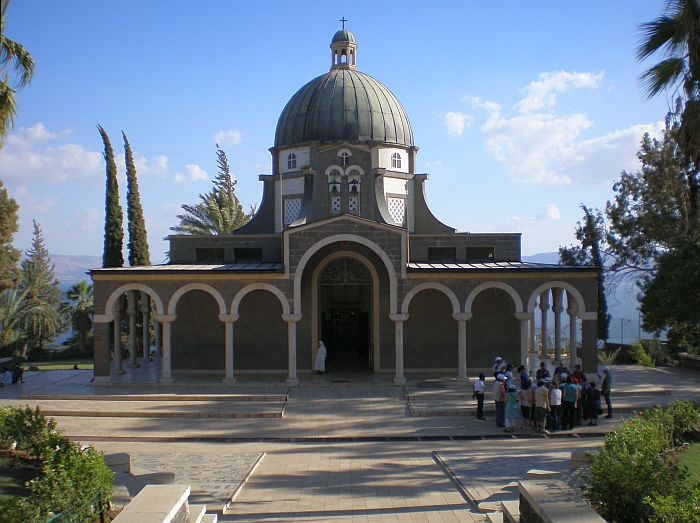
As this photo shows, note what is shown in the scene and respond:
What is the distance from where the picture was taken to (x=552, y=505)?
9281 mm

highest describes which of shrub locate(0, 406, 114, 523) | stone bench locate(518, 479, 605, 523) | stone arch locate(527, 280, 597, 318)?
stone arch locate(527, 280, 597, 318)

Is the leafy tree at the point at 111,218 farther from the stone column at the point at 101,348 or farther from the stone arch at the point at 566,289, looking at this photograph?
the stone arch at the point at 566,289

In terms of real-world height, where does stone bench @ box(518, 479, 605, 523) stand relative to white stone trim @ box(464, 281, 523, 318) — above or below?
below

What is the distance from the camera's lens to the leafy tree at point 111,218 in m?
38.3

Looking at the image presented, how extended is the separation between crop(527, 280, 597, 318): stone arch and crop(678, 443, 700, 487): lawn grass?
12120mm

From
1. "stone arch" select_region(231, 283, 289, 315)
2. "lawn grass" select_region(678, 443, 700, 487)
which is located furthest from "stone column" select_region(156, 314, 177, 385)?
"lawn grass" select_region(678, 443, 700, 487)

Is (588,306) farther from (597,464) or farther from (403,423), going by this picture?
(597,464)

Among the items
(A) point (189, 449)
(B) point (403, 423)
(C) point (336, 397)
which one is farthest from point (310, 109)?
(A) point (189, 449)

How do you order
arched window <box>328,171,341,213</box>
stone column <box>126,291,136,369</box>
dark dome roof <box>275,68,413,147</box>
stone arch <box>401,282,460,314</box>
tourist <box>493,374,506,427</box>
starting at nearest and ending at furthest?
tourist <box>493,374,506,427</box> < stone arch <box>401,282,460,314</box> < stone column <box>126,291,136,369</box> < arched window <box>328,171,341,213</box> < dark dome roof <box>275,68,413,147</box>

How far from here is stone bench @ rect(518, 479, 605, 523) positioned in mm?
8820

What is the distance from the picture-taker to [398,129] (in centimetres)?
3456

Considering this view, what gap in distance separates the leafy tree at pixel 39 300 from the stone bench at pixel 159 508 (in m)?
37.0

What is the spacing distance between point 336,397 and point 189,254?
9.98m

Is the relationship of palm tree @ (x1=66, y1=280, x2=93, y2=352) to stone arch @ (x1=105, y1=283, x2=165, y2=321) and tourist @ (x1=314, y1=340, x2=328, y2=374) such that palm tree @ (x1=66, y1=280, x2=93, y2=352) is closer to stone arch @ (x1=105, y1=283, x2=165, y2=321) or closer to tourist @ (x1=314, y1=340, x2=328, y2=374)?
stone arch @ (x1=105, y1=283, x2=165, y2=321)
